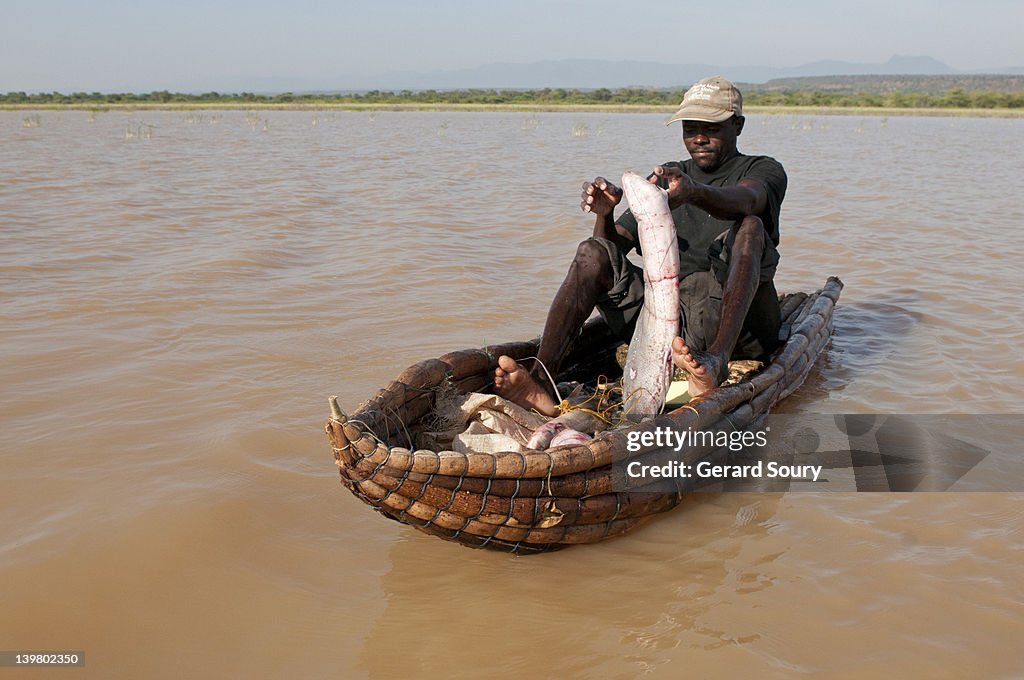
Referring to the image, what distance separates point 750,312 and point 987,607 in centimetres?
169

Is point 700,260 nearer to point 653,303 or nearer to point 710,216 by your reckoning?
point 710,216

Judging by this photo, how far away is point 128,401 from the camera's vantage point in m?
4.21

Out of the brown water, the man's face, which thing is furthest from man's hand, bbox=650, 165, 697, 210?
the brown water

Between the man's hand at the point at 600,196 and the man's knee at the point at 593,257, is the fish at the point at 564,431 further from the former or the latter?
the man's hand at the point at 600,196

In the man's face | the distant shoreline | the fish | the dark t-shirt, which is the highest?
the distant shoreline

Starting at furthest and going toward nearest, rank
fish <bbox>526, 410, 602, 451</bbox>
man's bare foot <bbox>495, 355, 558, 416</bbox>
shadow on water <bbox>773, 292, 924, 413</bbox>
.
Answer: shadow on water <bbox>773, 292, 924, 413</bbox>, man's bare foot <bbox>495, 355, 558, 416</bbox>, fish <bbox>526, 410, 602, 451</bbox>

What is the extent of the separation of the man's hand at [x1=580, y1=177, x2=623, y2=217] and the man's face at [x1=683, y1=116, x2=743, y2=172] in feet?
2.22

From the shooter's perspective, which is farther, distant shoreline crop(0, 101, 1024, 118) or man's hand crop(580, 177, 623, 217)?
distant shoreline crop(0, 101, 1024, 118)

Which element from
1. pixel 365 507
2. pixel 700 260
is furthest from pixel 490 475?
pixel 700 260

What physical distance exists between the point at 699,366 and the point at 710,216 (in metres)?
0.99

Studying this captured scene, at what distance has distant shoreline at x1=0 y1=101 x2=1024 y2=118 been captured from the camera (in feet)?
105

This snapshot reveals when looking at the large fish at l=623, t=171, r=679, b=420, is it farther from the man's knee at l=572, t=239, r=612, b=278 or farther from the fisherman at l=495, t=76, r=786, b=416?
the man's knee at l=572, t=239, r=612, b=278

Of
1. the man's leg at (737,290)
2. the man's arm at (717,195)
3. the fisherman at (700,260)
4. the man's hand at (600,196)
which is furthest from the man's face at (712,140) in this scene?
the man's hand at (600,196)

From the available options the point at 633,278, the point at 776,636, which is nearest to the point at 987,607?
the point at 776,636
